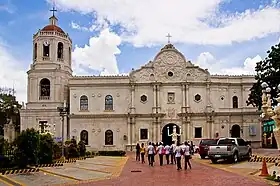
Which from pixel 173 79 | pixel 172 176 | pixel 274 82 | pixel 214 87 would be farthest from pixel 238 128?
pixel 172 176

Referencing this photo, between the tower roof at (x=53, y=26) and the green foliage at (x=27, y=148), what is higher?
the tower roof at (x=53, y=26)

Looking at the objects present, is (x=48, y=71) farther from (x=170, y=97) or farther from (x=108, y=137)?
(x=170, y=97)

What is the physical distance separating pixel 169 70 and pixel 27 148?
2869cm

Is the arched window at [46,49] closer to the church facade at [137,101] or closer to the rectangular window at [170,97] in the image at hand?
the church facade at [137,101]

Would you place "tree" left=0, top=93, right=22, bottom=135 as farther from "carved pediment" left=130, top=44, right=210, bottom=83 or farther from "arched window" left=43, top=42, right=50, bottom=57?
"carved pediment" left=130, top=44, right=210, bottom=83

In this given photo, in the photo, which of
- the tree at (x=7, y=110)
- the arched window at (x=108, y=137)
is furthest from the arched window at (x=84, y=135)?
the tree at (x=7, y=110)

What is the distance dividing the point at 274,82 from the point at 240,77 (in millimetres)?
14607

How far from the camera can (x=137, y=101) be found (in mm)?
50250

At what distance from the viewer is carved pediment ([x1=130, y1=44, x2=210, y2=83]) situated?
50.4 m

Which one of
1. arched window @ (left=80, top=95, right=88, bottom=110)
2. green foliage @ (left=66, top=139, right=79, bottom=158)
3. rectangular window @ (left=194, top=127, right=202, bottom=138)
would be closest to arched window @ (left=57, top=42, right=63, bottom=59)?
arched window @ (left=80, top=95, right=88, bottom=110)

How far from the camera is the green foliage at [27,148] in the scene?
935 inches

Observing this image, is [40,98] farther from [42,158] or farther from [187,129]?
[42,158]

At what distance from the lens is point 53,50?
49.5 meters

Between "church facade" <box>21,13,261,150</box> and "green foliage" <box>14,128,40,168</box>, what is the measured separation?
942 inches
